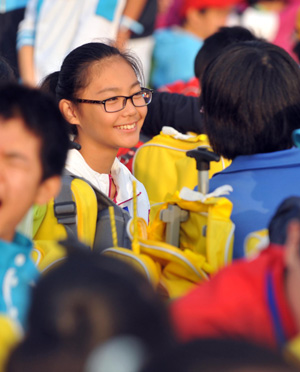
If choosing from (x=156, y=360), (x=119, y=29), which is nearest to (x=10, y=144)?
(x=156, y=360)

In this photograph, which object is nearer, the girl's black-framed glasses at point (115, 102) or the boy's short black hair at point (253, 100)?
the boy's short black hair at point (253, 100)

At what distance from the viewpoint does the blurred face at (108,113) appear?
114 inches

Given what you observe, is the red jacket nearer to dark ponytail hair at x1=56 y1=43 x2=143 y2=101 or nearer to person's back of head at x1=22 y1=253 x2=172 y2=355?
person's back of head at x1=22 y1=253 x2=172 y2=355

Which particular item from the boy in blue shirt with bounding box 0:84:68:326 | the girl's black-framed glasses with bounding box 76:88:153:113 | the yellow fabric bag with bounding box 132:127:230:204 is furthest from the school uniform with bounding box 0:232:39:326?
the yellow fabric bag with bounding box 132:127:230:204

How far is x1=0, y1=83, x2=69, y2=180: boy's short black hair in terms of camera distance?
5.58 ft

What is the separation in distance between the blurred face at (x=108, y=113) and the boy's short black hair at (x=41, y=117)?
1115mm

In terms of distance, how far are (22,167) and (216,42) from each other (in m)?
2.51

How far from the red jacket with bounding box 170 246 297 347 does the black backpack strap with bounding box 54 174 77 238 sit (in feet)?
3.37

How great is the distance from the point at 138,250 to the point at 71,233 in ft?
1.23

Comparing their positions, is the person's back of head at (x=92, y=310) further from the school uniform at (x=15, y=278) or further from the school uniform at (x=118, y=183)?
the school uniform at (x=118, y=183)

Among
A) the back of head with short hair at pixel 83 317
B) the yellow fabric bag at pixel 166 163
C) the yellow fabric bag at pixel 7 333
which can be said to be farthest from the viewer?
the yellow fabric bag at pixel 166 163

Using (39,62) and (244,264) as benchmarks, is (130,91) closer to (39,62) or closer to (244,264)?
(244,264)

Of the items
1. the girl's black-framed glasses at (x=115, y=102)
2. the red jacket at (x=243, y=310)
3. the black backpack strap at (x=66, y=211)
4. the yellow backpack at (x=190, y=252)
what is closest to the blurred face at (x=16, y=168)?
Result: the yellow backpack at (x=190, y=252)

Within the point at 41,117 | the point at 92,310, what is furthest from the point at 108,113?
the point at 92,310
